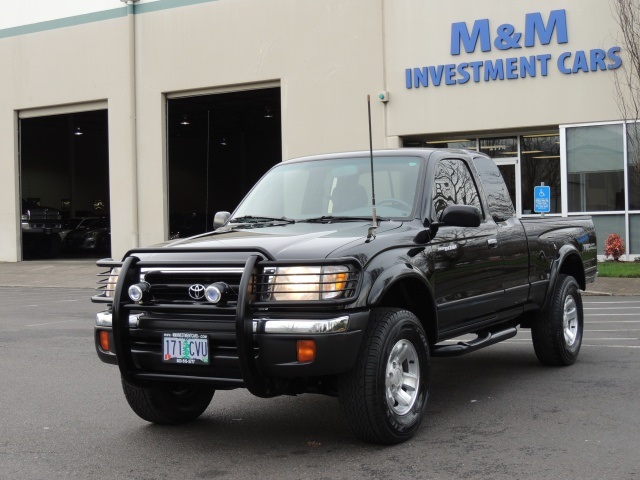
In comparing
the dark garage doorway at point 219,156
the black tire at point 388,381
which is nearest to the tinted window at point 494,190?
the black tire at point 388,381

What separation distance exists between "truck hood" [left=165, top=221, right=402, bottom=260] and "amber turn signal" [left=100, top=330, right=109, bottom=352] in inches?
27.7

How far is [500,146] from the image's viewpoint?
22.8 meters

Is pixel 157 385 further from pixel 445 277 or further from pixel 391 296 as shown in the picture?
pixel 445 277

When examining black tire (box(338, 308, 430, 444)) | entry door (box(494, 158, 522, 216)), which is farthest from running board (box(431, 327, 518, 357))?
entry door (box(494, 158, 522, 216))

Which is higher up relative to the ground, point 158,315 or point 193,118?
point 193,118

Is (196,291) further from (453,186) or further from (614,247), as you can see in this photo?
(614,247)

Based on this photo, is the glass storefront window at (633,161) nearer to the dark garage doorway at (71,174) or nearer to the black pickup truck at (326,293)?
the black pickup truck at (326,293)

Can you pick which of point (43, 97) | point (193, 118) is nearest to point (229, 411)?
point (43, 97)

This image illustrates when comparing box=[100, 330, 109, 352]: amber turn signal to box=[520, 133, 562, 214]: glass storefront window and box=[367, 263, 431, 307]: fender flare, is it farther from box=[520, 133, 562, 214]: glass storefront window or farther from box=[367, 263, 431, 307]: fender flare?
box=[520, 133, 562, 214]: glass storefront window

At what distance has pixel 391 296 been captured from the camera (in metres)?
6.11

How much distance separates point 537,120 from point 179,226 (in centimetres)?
1918

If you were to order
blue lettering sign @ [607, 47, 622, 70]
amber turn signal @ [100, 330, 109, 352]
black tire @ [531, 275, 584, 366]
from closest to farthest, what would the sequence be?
amber turn signal @ [100, 330, 109, 352] → black tire @ [531, 275, 584, 366] → blue lettering sign @ [607, 47, 622, 70]

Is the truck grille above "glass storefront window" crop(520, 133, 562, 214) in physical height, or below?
below

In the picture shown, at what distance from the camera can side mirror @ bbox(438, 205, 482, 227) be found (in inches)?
248
